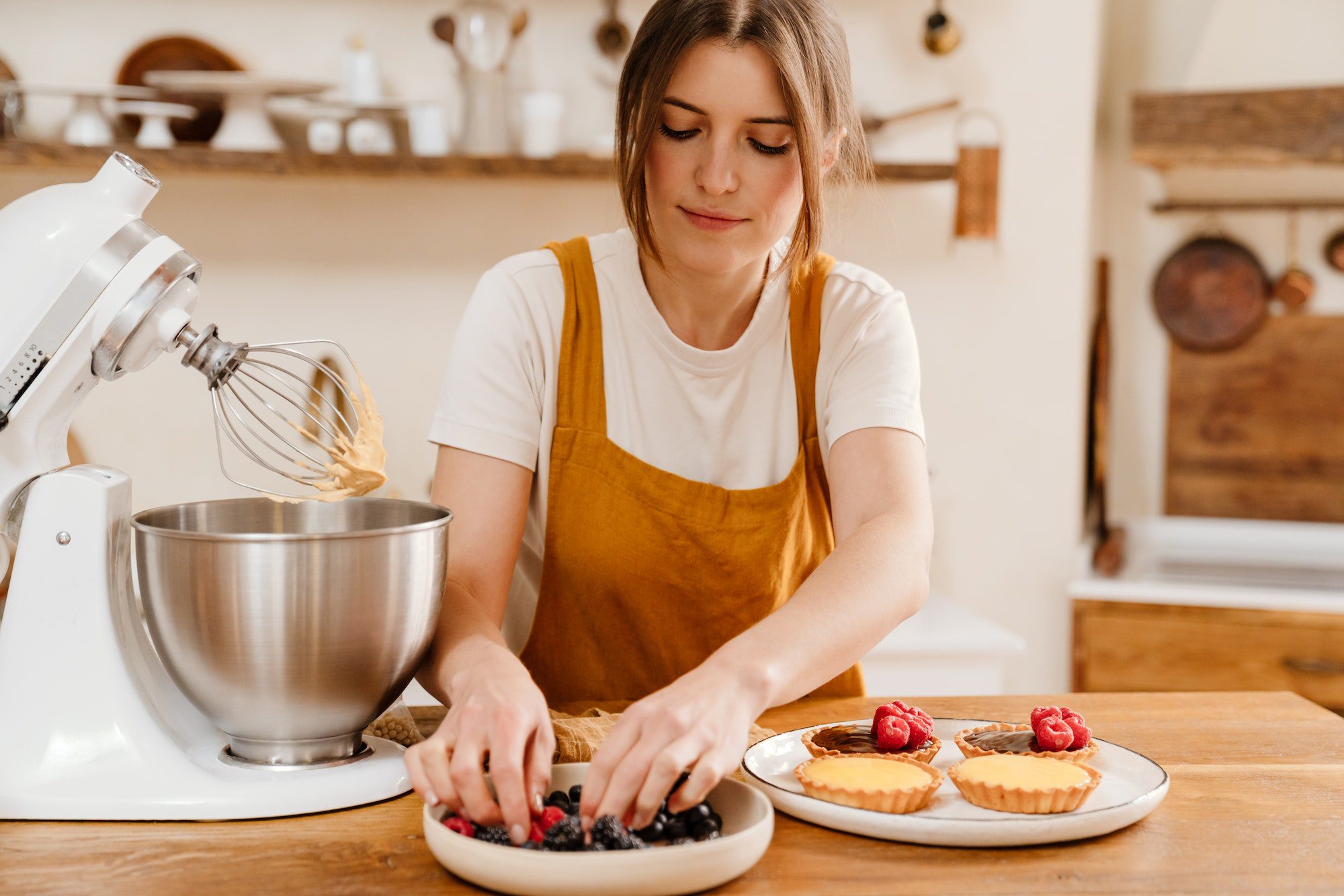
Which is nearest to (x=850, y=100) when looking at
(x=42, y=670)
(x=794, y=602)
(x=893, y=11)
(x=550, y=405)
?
(x=550, y=405)

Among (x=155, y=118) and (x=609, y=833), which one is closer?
(x=609, y=833)

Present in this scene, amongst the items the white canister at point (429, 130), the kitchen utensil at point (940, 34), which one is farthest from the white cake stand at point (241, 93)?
the kitchen utensil at point (940, 34)

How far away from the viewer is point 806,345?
4.34ft

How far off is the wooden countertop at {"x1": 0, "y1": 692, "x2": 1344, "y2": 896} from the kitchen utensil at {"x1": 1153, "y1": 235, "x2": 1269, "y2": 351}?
222 centimetres

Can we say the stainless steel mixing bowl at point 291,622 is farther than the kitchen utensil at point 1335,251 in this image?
No

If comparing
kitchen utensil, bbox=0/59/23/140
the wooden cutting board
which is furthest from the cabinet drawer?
kitchen utensil, bbox=0/59/23/140

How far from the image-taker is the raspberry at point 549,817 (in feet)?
2.47

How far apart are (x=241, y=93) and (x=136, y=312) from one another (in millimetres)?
1658

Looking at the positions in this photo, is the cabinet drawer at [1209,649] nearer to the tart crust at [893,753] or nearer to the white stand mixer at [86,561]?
the tart crust at [893,753]

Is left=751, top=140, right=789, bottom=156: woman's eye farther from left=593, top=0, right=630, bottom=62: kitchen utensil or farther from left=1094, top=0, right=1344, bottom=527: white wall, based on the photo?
left=1094, top=0, right=1344, bottom=527: white wall

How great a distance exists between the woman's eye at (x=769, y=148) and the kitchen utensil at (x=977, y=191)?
1.47 metres

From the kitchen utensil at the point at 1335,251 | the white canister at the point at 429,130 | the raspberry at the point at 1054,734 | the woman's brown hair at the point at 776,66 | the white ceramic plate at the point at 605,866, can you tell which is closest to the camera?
the white ceramic plate at the point at 605,866

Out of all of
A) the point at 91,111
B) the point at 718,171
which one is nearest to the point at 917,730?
the point at 718,171

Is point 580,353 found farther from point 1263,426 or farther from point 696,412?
point 1263,426
